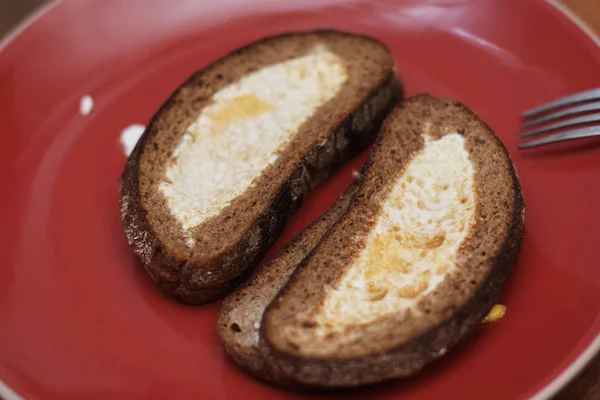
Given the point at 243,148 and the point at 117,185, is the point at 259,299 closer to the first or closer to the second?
the point at 243,148

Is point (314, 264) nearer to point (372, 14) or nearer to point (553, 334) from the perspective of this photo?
point (553, 334)

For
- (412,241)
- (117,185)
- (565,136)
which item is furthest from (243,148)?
(565,136)

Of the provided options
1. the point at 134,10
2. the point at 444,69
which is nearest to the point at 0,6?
the point at 134,10

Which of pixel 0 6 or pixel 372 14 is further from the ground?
pixel 0 6

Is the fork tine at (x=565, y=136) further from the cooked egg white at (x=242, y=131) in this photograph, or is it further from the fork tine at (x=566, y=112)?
the cooked egg white at (x=242, y=131)

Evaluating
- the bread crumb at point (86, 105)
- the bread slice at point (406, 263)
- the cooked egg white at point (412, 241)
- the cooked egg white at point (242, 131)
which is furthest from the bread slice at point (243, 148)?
the bread crumb at point (86, 105)
